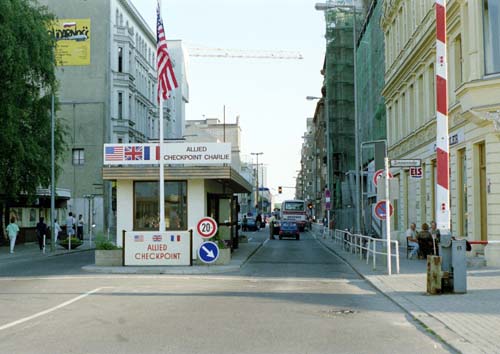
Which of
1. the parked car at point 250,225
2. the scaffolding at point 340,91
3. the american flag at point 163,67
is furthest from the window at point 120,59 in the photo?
the american flag at point 163,67

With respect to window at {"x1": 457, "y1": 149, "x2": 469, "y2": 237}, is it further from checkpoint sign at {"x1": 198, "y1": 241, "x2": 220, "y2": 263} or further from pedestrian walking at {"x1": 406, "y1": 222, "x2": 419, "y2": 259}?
checkpoint sign at {"x1": 198, "y1": 241, "x2": 220, "y2": 263}

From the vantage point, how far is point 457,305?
39.4 ft

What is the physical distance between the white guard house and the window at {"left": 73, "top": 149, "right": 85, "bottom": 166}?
1547 inches

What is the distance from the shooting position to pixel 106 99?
62875mm

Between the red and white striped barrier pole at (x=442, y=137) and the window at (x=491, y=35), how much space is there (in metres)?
6.42

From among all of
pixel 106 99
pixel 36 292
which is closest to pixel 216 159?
pixel 36 292

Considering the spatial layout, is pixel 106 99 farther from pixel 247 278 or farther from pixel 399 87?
pixel 247 278

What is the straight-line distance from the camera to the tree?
33.0 metres

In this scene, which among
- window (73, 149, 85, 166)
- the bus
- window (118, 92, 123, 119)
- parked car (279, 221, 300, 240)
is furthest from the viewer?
the bus

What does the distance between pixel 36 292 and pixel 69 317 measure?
455 centimetres

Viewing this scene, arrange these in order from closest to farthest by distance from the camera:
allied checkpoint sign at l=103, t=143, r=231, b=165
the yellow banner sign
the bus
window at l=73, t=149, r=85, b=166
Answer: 1. allied checkpoint sign at l=103, t=143, r=231, b=165
2. window at l=73, t=149, r=85, b=166
3. the yellow banner sign
4. the bus

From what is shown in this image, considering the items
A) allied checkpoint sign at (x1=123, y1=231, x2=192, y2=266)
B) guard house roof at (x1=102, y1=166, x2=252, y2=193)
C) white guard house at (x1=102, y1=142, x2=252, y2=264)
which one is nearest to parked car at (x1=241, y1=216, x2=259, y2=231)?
white guard house at (x1=102, y1=142, x2=252, y2=264)

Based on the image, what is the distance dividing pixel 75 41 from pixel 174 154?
1751 inches

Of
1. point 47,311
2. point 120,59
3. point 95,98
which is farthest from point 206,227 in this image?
point 120,59
